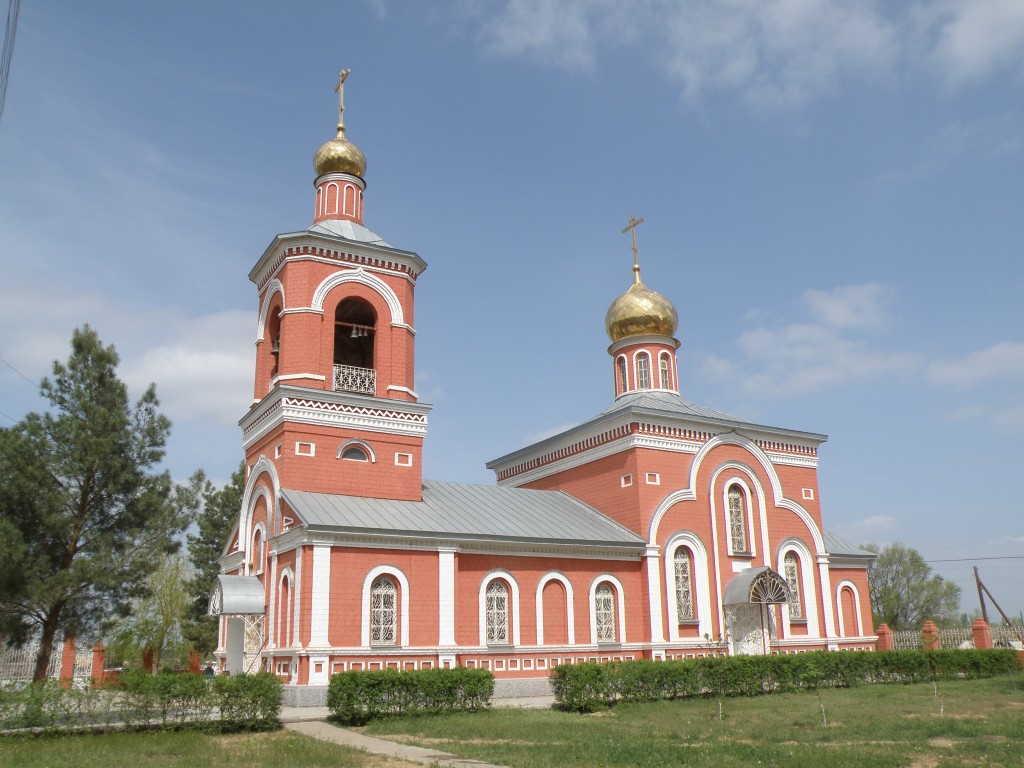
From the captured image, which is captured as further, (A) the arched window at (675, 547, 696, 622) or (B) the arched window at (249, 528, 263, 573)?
(A) the arched window at (675, 547, 696, 622)

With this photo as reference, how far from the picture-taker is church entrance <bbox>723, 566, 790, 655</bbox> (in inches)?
739

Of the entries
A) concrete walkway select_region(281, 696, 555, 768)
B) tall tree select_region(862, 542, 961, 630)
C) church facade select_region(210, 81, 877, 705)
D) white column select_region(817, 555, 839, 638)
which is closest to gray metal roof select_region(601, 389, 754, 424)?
church facade select_region(210, 81, 877, 705)

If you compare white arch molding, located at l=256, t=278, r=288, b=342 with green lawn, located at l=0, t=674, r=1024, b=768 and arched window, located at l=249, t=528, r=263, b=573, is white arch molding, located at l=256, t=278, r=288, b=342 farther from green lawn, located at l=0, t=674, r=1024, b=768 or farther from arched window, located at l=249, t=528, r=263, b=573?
green lawn, located at l=0, t=674, r=1024, b=768

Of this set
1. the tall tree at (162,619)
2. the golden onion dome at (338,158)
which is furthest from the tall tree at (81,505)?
the tall tree at (162,619)

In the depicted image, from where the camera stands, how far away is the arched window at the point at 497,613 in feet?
53.6

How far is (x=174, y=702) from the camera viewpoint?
37.2 feet

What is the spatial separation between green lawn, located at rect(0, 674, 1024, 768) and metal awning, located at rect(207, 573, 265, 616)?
476 centimetres

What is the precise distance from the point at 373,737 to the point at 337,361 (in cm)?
936

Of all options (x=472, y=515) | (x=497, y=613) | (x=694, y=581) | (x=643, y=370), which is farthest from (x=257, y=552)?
(x=643, y=370)

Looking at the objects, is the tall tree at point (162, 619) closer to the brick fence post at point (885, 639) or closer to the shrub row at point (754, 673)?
the shrub row at point (754, 673)

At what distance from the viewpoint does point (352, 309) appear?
60.7ft

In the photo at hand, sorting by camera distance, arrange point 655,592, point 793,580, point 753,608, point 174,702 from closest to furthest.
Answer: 1. point 174,702
2. point 655,592
3. point 753,608
4. point 793,580

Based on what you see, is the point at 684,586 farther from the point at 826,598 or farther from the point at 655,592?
the point at 826,598

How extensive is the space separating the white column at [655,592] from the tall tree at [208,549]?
12557 mm
